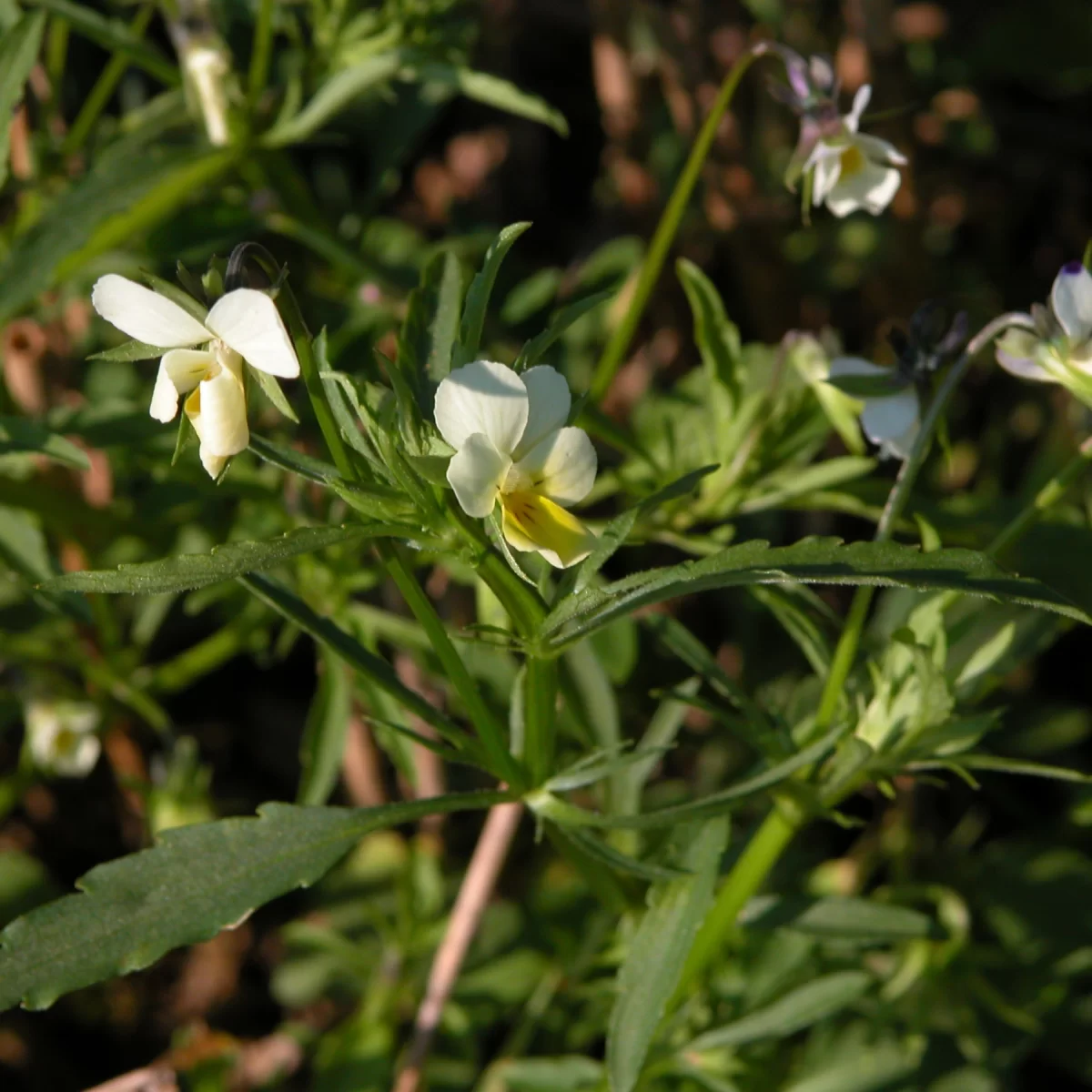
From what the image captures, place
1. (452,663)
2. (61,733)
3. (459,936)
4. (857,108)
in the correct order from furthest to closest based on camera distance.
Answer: (61,733) → (459,936) → (857,108) → (452,663)

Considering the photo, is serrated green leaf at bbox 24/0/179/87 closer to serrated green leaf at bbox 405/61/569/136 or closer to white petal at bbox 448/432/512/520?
serrated green leaf at bbox 405/61/569/136

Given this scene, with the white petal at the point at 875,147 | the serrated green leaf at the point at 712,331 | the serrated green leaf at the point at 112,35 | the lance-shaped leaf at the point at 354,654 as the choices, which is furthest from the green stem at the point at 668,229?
the serrated green leaf at the point at 112,35

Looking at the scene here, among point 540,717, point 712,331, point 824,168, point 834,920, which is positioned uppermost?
point 824,168

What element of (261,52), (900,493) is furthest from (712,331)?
(261,52)

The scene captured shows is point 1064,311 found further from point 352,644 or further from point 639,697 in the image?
point 639,697

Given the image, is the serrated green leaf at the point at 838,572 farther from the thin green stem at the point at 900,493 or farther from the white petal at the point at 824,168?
the white petal at the point at 824,168

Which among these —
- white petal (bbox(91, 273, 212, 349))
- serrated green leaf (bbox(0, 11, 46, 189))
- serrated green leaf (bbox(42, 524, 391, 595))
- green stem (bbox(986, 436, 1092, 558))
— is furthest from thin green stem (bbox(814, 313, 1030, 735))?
serrated green leaf (bbox(0, 11, 46, 189))

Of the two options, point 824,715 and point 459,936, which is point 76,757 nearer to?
point 459,936
